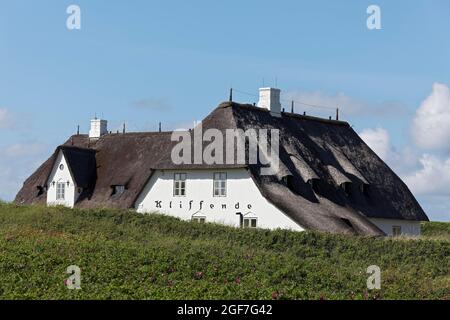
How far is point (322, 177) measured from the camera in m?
55.6

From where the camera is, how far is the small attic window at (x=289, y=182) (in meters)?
52.2

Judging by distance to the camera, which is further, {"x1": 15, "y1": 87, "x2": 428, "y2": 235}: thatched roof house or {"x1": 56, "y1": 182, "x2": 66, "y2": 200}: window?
{"x1": 56, "y1": 182, "x2": 66, "y2": 200}: window

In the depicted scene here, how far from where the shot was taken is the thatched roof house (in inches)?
2021

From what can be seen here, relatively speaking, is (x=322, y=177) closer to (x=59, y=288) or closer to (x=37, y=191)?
(x=37, y=191)

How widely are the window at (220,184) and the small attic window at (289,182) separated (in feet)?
10.7

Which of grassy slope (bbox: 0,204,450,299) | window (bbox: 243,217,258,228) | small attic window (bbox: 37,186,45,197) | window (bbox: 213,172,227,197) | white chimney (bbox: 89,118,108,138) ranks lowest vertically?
grassy slope (bbox: 0,204,450,299)

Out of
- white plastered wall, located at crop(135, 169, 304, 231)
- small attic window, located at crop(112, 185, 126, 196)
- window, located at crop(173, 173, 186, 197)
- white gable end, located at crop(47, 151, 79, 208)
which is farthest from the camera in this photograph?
white gable end, located at crop(47, 151, 79, 208)

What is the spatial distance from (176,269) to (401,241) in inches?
553

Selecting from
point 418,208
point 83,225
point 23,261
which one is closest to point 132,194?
point 83,225

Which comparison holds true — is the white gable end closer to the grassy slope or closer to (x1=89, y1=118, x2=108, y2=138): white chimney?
(x1=89, y1=118, x2=108, y2=138): white chimney

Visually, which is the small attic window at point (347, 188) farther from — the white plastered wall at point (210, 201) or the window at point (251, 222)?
the window at point (251, 222)

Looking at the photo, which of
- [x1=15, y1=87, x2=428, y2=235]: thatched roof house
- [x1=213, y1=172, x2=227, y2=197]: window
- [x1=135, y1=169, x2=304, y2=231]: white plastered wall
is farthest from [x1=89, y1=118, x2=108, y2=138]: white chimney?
[x1=213, y1=172, x2=227, y2=197]: window

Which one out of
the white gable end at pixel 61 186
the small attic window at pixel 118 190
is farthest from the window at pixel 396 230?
the white gable end at pixel 61 186

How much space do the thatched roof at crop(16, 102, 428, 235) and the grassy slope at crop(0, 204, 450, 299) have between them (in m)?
7.86
